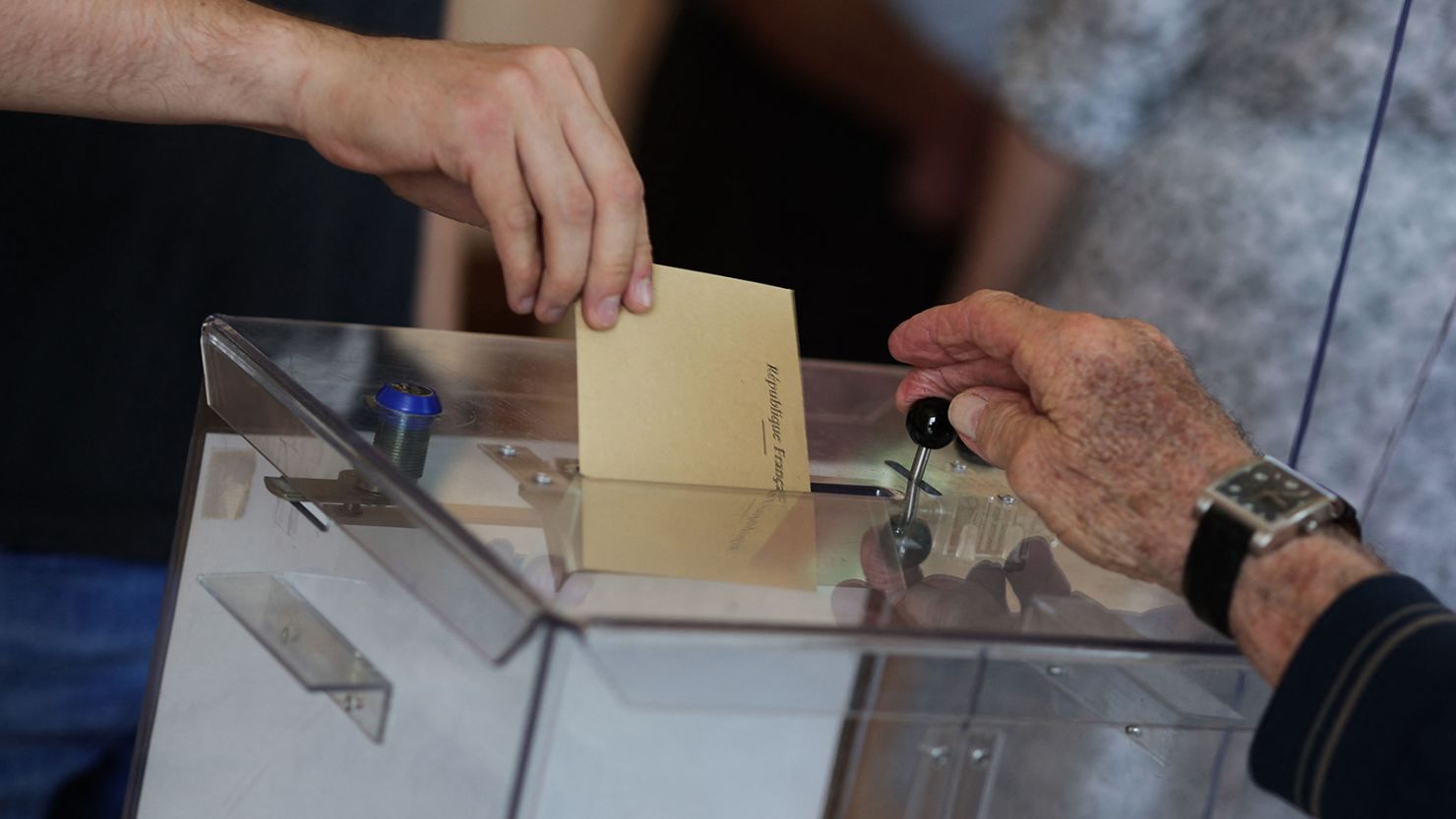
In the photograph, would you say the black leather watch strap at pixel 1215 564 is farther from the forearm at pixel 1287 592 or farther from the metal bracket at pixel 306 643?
the metal bracket at pixel 306 643

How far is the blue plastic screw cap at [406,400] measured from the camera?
79 centimetres

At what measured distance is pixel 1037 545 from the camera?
2.65 feet

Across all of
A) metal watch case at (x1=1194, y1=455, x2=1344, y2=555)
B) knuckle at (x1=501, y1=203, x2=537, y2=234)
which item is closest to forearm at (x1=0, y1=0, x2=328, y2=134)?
knuckle at (x1=501, y1=203, x2=537, y2=234)

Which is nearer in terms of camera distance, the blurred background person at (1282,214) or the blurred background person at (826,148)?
the blurred background person at (1282,214)

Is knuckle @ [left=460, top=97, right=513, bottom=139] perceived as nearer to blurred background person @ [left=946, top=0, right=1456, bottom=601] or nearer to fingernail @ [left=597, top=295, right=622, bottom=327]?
fingernail @ [left=597, top=295, right=622, bottom=327]

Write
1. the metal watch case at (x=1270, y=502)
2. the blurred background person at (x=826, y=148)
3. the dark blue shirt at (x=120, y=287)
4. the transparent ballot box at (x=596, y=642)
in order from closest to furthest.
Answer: the transparent ballot box at (x=596, y=642), the metal watch case at (x=1270, y=502), the dark blue shirt at (x=120, y=287), the blurred background person at (x=826, y=148)

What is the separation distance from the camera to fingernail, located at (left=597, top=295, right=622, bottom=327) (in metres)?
0.80

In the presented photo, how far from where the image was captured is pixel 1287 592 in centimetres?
68

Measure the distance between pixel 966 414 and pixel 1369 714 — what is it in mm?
301

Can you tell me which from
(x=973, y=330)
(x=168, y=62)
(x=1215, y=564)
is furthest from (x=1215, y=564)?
(x=168, y=62)

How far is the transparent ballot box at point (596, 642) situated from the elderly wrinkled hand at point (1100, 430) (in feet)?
0.10

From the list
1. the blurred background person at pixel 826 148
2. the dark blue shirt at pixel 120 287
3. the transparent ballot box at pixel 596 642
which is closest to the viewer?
the transparent ballot box at pixel 596 642

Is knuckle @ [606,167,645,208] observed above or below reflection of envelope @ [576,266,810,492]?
above

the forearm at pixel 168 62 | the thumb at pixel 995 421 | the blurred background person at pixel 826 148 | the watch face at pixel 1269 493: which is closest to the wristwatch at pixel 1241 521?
the watch face at pixel 1269 493
